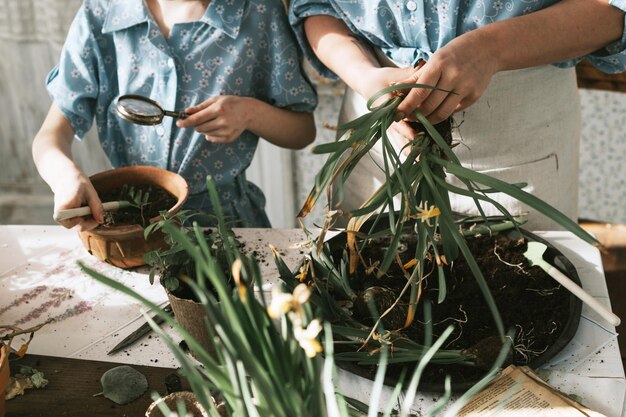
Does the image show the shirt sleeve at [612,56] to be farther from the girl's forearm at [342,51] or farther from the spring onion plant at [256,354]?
the spring onion plant at [256,354]

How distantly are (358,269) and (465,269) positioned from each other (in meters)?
0.17

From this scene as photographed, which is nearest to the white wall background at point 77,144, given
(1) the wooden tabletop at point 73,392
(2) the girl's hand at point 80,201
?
(2) the girl's hand at point 80,201

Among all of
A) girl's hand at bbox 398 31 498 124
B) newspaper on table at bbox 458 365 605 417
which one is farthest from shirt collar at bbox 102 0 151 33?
newspaper on table at bbox 458 365 605 417

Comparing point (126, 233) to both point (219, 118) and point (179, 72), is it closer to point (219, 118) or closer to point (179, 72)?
point (219, 118)

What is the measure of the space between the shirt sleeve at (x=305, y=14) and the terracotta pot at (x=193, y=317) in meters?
0.72

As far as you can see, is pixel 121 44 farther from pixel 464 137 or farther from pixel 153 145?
pixel 464 137

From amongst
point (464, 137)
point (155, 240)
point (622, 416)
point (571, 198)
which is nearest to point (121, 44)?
point (155, 240)

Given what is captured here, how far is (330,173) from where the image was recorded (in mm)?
978

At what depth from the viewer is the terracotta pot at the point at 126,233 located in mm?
1192

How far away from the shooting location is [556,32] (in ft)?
3.97

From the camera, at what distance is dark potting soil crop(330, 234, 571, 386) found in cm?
96

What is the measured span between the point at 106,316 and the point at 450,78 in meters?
0.68

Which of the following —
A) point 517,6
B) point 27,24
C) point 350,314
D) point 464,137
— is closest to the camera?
point 350,314

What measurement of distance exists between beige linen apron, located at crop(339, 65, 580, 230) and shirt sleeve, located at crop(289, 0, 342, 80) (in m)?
0.28
